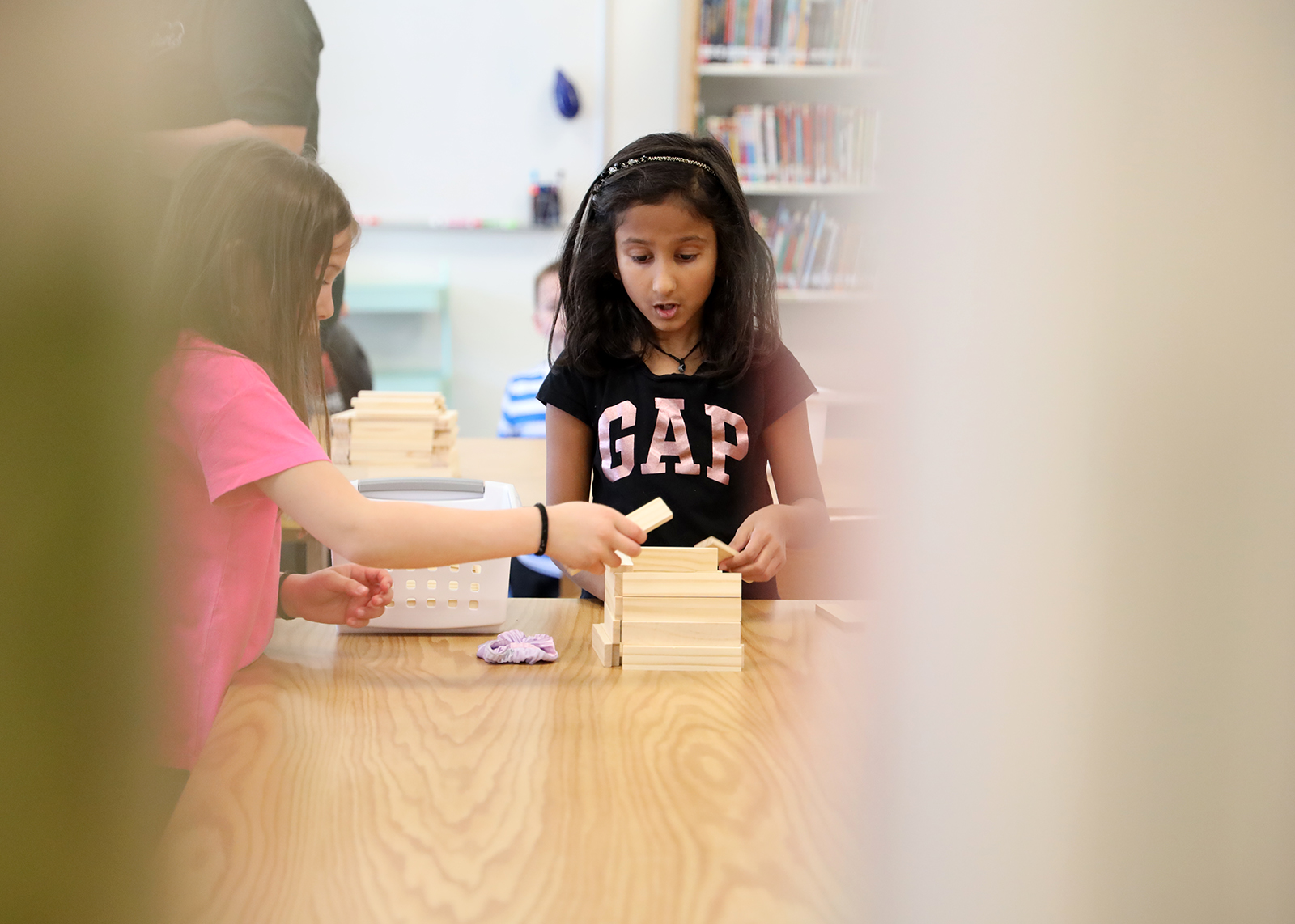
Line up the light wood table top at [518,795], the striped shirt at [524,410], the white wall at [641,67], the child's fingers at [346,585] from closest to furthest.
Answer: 1. the light wood table top at [518,795]
2. the child's fingers at [346,585]
3. the striped shirt at [524,410]
4. the white wall at [641,67]

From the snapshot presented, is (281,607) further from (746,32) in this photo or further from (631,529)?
(746,32)

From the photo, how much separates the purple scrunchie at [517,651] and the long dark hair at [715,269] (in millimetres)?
489

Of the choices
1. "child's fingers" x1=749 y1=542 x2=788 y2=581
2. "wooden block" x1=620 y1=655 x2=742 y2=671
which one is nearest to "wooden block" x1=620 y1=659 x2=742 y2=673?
"wooden block" x1=620 y1=655 x2=742 y2=671

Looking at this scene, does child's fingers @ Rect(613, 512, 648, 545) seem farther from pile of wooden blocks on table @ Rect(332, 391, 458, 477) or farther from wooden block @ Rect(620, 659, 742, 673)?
pile of wooden blocks on table @ Rect(332, 391, 458, 477)

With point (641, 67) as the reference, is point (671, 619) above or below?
below

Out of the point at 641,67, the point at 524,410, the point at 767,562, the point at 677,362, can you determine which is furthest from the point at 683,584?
the point at 641,67

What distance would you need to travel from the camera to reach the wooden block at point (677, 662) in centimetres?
79

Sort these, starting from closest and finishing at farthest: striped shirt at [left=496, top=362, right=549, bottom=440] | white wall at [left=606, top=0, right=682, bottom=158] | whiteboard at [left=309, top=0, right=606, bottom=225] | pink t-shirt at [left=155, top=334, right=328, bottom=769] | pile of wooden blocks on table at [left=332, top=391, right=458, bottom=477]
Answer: pink t-shirt at [left=155, top=334, right=328, bottom=769], pile of wooden blocks on table at [left=332, top=391, right=458, bottom=477], striped shirt at [left=496, top=362, right=549, bottom=440], whiteboard at [left=309, top=0, right=606, bottom=225], white wall at [left=606, top=0, right=682, bottom=158]

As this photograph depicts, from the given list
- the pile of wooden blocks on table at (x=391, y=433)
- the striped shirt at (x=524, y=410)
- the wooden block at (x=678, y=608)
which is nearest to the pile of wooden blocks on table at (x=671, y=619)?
the wooden block at (x=678, y=608)

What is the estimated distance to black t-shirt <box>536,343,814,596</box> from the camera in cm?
121

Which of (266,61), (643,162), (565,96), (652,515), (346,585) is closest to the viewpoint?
(652,515)

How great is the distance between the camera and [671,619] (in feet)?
2.62

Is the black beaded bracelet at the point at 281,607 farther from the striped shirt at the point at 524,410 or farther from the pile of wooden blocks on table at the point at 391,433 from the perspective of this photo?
the striped shirt at the point at 524,410

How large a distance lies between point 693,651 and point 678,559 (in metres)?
0.07
